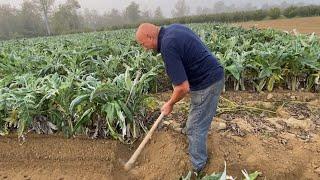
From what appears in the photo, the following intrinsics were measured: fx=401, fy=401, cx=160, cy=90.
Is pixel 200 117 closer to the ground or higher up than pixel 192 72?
closer to the ground

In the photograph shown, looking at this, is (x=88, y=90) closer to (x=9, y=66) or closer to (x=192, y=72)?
(x=192, y=72)

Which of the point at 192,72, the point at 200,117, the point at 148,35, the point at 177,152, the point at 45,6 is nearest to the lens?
the point at 148,35

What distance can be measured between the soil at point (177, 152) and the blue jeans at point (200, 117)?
0.21m

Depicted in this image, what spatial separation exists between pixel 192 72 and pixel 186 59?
0.51 ft

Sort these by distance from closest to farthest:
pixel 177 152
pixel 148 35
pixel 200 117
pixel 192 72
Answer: pixel 148 35, pixel 192 72, pixel 200 117, pixel 177 152

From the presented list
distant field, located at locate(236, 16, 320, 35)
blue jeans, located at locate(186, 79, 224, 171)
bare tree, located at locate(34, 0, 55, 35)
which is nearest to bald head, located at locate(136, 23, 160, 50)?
blue jeans, located at locate(186, 79, 224, 171)

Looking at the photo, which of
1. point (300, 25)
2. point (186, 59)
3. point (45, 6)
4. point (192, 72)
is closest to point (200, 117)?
point (192, 72)

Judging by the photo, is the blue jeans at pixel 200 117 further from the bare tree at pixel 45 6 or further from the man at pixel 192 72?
the bare tree at pixel 45 6

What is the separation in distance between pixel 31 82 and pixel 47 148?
0.90 meters

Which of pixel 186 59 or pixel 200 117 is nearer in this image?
pixel 186 59

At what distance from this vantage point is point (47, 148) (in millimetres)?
4246

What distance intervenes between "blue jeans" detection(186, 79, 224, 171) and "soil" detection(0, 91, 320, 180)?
0.69ft

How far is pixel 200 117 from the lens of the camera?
358cm

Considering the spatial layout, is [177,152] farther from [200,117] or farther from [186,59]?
[186,59]
